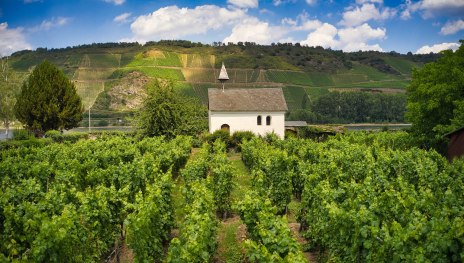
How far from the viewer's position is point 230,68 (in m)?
132

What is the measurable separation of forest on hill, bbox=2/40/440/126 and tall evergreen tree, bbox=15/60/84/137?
36.5 meters

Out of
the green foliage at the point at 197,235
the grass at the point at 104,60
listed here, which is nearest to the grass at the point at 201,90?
the grass at the point at 104,60

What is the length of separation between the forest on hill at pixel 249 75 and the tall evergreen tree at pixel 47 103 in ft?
120

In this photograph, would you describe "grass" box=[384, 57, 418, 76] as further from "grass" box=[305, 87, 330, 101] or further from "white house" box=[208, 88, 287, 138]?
"white house" box=[208, 88, 287, 138]

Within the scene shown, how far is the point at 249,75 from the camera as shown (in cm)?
12506

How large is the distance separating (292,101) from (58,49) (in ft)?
358

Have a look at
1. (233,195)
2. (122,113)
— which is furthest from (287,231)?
(122,113)

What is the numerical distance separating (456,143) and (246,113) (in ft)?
76.6

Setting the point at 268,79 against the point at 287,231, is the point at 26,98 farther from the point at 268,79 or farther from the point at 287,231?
the point at 268,79

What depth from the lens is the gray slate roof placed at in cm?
4288

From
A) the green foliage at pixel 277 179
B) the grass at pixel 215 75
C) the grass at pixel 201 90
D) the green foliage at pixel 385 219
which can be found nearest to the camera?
the green foliage at pixel 385 219

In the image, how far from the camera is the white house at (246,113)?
42.8 meters

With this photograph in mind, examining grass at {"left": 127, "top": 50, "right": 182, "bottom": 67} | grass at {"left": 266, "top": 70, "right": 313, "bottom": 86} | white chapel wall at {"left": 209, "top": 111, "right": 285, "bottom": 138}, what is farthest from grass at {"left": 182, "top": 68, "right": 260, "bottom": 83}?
white chapel wall at {"left": 209, "top": 111, "right": 285, "bottom": 138}

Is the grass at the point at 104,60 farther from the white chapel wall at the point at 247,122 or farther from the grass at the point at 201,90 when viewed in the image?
the white chapel wall at the point at 247,122
